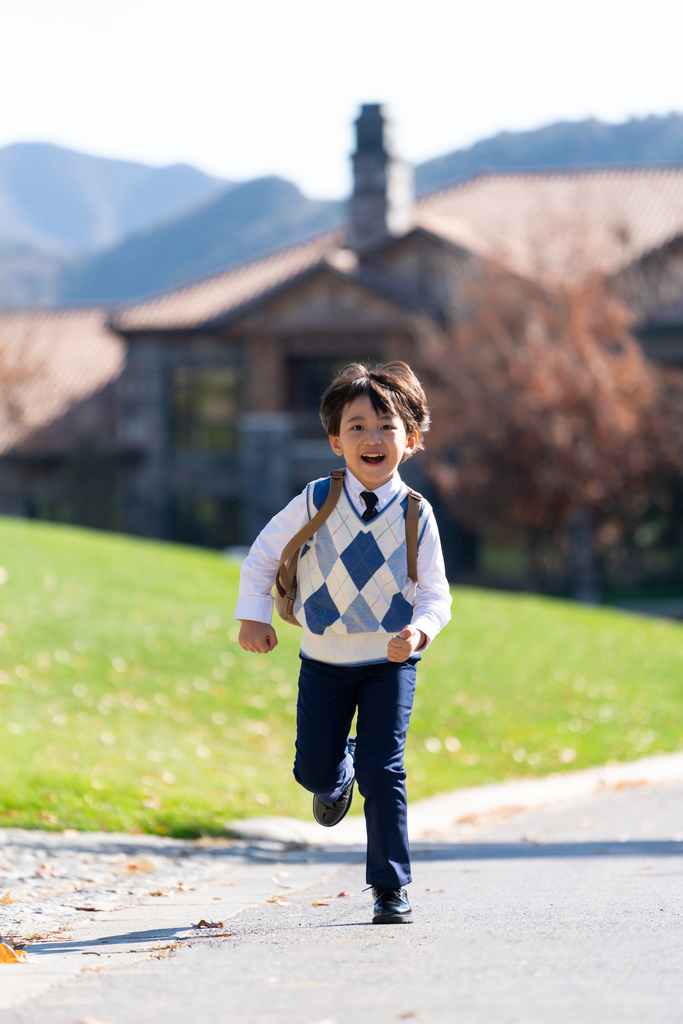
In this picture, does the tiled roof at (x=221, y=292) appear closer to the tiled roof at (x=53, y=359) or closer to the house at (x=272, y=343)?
the house at (x=272, y=343)

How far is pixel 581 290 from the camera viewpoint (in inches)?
865

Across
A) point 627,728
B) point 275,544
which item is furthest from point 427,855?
point 627,728

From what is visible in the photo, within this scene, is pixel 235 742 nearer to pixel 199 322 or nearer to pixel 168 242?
pixel 199 322

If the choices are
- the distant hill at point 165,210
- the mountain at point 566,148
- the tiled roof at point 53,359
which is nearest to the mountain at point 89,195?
the distant hill at point 165,210

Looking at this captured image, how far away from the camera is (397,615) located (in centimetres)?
427

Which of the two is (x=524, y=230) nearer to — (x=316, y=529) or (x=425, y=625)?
(x=316, y=529)

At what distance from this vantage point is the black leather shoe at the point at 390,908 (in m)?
4.14

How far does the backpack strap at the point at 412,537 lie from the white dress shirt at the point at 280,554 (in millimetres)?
28

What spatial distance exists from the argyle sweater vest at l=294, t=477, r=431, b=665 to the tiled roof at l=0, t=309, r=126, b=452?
2456 centimetres

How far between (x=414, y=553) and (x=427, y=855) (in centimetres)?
252

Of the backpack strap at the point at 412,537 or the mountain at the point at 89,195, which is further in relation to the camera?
the mountain at the point at 89,195

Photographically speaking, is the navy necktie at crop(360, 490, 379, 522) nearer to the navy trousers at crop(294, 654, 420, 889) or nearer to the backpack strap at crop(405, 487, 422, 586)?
the backpack strap at crop(405, 487, 422, 586)

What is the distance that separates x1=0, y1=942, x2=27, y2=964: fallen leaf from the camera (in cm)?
384

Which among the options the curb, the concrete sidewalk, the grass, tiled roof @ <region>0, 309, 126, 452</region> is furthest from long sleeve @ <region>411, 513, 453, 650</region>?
tiled roof @ <region>0, 309, 126, 452</region>
